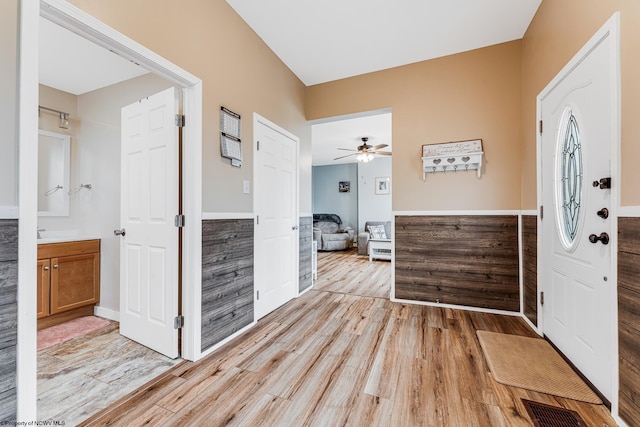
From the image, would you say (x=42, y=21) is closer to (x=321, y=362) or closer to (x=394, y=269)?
(x=321, y=362)

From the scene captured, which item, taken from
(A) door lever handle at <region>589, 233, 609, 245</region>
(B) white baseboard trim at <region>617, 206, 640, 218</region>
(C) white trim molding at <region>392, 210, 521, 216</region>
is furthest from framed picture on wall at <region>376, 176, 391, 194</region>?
(B) white baseboard trim at <region>617, 206, 640, 218</region>

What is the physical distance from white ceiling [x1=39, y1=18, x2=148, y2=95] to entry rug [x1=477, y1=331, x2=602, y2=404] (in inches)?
151

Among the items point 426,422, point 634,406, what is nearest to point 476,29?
point 634,406

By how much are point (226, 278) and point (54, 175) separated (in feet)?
8.05

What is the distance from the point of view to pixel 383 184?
24.7 ft

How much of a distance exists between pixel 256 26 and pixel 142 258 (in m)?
2.32

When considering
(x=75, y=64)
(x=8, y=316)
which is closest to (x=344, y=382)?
(x=8, y=316)

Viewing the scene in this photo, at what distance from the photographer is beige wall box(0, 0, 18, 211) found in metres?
1.06

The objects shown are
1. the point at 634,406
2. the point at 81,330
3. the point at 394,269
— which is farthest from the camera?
the point at 394,269

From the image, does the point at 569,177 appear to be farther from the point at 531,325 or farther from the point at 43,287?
the point at 43,287

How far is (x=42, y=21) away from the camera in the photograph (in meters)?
1.99

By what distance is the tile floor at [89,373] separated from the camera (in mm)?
1453

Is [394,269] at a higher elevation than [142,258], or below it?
below

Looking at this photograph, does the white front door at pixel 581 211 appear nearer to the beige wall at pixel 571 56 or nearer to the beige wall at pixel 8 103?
the beige wall at pixel 571 56
